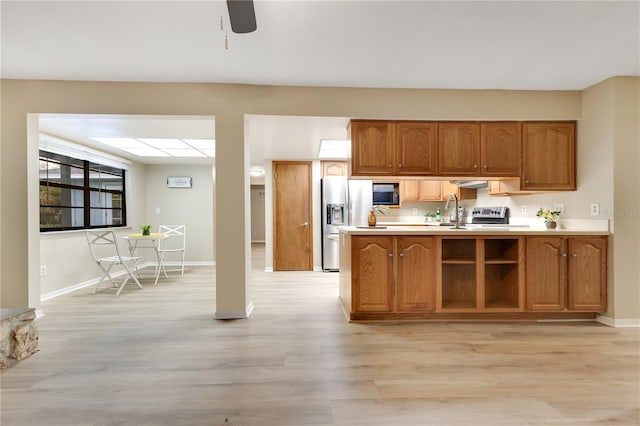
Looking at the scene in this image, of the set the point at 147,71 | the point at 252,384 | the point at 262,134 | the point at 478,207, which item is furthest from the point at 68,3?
the point at 478,207

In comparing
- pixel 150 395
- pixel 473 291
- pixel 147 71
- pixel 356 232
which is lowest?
pixel 150 395

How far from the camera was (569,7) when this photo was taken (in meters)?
A: 1.93

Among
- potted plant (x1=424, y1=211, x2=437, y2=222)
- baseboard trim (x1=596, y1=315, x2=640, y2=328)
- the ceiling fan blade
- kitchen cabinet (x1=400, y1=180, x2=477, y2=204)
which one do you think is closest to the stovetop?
kitchen cabinet (x1=400, y1=180, x2=477, y2=204)

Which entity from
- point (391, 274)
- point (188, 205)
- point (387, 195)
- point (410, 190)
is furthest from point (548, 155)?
point (188, 205)

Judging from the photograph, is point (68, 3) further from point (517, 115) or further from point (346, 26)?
point (517, 115)

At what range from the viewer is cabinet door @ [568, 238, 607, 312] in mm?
2951

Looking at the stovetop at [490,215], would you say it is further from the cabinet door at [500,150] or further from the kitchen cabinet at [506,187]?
the cabinet door at [500,150]

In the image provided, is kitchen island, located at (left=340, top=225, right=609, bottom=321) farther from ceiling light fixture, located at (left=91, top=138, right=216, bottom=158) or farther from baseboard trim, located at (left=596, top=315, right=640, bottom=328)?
ceiling light fixture, located at (left=91, top=138, right=216, bottom=158)

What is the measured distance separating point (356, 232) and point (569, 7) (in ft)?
7.03

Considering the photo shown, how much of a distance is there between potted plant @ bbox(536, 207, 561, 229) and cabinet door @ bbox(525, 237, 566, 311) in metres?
0.31

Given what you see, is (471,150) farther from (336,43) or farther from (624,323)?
(624,323)

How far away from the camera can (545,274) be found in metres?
2.98

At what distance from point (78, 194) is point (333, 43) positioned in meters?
4.62

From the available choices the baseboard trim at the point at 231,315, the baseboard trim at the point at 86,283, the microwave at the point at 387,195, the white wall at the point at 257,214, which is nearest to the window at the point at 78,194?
the baseboard trim at the point at 86,283
